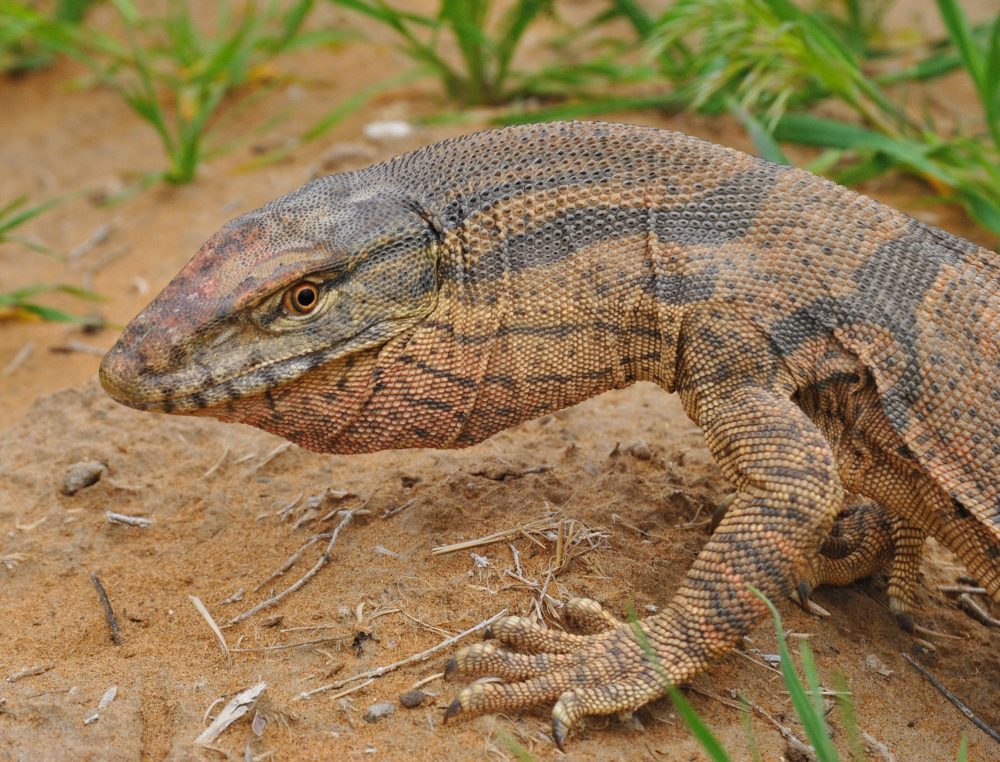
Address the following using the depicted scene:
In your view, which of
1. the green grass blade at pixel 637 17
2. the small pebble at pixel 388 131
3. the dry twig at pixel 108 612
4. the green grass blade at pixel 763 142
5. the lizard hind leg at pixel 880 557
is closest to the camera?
the dry twig at pixel 108 612

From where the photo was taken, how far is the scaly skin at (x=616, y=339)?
385 centimetres

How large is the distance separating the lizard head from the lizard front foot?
1118 mm

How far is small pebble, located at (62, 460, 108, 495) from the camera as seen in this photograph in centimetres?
519

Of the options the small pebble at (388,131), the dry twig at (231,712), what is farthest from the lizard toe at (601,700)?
the small pebble at (388,131)

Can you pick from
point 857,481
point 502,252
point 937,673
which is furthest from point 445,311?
point 937,673

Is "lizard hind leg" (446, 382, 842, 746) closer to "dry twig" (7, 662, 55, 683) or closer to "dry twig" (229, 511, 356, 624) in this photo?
"dry twig" (229, 511, 356, 624)

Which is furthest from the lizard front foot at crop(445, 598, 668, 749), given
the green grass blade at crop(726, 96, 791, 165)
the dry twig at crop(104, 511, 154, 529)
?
the green grass blade at crop(726, 96, 791, 165)

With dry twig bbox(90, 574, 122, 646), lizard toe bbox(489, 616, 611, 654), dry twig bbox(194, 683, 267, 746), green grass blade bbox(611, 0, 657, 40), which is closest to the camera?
dry twig bbox(194, 683, 267, 746)

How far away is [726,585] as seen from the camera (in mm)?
3830

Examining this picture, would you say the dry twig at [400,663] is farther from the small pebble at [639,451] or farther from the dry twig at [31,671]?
the small pebble at [639,451]

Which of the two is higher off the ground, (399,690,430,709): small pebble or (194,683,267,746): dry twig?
(399,690,430,709): small pebble

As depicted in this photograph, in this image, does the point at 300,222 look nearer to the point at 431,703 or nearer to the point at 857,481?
the point at 431,703

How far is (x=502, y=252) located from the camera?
4.02 metres

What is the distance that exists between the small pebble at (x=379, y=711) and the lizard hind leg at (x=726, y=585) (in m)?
0.22
